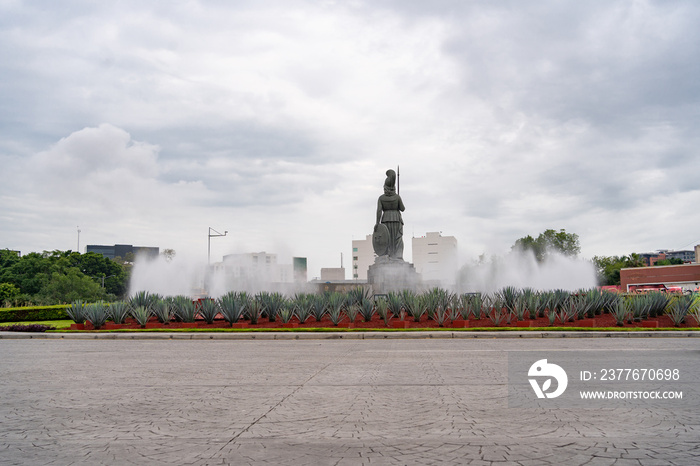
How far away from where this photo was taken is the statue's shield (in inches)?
1164

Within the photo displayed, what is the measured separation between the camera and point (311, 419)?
6.27 m

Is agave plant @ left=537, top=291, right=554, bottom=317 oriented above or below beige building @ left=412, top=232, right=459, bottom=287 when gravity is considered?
below

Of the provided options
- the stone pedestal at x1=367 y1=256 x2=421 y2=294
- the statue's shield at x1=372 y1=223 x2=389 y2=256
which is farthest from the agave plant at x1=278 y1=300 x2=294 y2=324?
the statue's shield at x1=372 y1=223 x2=389 y2=256

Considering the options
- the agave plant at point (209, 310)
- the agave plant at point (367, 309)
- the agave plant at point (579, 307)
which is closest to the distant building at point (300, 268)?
the agave plant at point (209, 310)

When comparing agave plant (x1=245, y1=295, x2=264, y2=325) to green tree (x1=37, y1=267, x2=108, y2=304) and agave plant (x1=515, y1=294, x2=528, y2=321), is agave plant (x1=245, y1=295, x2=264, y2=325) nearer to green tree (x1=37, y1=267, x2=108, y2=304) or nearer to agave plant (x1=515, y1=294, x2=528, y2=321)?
agave plant (x1=515, y1=294, x2=528, y2=321)

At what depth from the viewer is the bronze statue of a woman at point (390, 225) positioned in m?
29.8

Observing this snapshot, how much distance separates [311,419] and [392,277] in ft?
74.5

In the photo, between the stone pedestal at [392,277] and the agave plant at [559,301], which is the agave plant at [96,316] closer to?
the stone pedestal at [392,277]

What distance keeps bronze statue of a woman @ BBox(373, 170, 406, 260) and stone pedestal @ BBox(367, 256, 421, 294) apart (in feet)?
1.86

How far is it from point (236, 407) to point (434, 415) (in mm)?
2441

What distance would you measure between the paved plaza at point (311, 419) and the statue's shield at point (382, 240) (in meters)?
18.1

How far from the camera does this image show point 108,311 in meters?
22.0

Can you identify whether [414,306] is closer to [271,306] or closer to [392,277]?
[271,306]

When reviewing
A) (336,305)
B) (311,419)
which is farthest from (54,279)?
(311,419)
